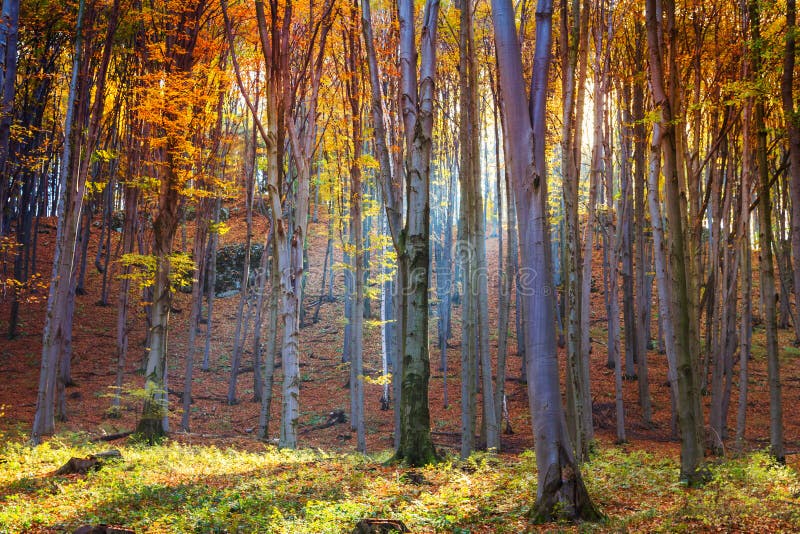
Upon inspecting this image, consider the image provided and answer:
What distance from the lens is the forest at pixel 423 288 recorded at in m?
5.67

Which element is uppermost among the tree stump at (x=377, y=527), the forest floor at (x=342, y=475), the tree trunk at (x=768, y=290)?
the tree trunk at (x=768, y=290)

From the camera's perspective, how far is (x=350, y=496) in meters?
6.23

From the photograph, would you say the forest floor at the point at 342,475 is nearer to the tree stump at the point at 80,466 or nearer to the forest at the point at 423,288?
the forest at the point at 423,288

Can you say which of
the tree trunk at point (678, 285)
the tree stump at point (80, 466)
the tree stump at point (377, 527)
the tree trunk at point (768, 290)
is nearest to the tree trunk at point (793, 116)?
the tree trunk at point (768, 290)

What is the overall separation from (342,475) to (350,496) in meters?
1.50

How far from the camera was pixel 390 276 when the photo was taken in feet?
56.6

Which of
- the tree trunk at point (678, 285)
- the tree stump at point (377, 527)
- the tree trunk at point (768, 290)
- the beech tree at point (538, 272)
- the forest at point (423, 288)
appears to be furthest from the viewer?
the tree trunk at point (768, 290)

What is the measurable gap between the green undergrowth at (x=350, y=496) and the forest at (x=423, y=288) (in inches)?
2.2

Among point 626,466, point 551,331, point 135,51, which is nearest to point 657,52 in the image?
point 551,331

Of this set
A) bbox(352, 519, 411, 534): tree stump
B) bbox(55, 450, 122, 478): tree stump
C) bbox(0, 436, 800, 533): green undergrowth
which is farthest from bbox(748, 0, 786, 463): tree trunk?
bbox(55, 450, 122, 478): tree stump

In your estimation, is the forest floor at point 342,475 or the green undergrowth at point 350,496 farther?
the forest floor at point 342,475

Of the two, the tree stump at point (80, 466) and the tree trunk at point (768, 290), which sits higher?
the tree trunk at point (768, 290)

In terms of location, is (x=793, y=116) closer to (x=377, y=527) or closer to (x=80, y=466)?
(x=377, y=527)

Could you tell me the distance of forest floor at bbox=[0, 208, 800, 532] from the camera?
5.32 metres
